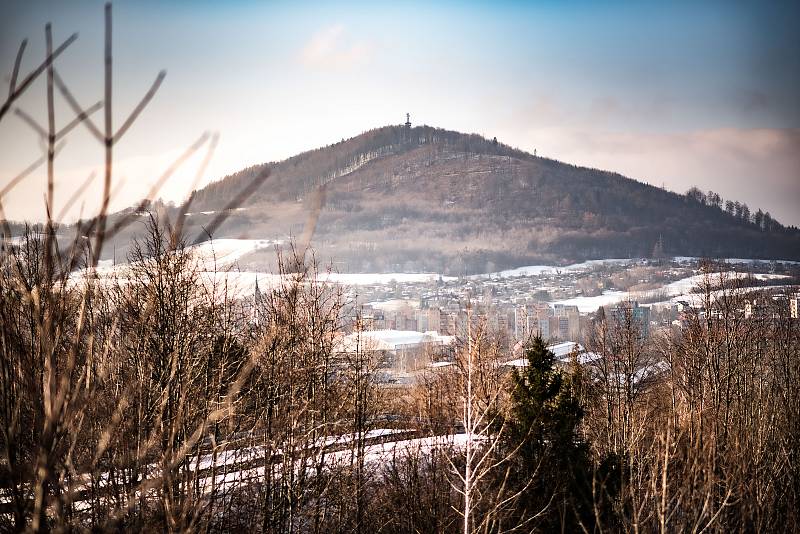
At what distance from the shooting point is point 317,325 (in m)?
11.1

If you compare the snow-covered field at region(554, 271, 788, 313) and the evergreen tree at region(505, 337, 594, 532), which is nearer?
the evergreen tree at region(505, 337, 594, 532)

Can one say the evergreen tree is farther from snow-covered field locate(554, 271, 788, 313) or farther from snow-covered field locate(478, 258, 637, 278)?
snow-covered field locate(478, 258, 637, 278)

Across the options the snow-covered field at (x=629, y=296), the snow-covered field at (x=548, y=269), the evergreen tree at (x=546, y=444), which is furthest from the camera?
the snow-covered field at (x=548, y=269)

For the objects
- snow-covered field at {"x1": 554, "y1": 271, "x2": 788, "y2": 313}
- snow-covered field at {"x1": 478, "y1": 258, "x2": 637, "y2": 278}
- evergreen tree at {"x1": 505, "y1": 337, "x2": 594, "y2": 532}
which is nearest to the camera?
evergreen tree at {"x1": 505, "y1": 337, "x2": 594, "y2": 532}

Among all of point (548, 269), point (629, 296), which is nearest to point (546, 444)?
point (629, 296)

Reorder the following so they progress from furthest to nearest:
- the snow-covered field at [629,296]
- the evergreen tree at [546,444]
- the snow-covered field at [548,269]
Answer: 1. the snow-covered field at [548,269]
2. the snow-covered field at [629,296]
3. the evergreen tree at [546,444]

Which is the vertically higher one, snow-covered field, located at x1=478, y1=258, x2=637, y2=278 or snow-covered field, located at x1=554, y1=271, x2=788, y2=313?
snow-covered field, located at x1=478, y1=258, x2=637, y2=278

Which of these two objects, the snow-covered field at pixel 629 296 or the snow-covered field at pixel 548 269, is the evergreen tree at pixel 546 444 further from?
the snow-covered field at pixel 548 269

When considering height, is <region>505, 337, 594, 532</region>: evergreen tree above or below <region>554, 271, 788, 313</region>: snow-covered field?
above

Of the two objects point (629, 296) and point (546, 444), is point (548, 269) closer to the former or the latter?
point (629, 296)

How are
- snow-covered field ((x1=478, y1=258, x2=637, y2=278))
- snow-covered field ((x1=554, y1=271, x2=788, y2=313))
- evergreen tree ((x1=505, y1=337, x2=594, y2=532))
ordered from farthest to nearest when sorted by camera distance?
snow-covered field ((x1=478, y1=258, x2=637, y2=278))
snow-covered field ((x1=554, y1=271, x2=788, y2=313))
evergreen tree ((x1=505, y1=337, x2=594, y2=532))

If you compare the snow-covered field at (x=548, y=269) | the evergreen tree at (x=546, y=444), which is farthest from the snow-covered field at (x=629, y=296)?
the evergreen tree at (x=546, y=444)

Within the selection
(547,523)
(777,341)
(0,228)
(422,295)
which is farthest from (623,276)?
(0,228)

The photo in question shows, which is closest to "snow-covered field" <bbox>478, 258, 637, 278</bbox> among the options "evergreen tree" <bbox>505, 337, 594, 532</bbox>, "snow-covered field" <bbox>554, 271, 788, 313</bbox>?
"snow-covered field" <bbox>554, 271, 788, 313</bbox>
